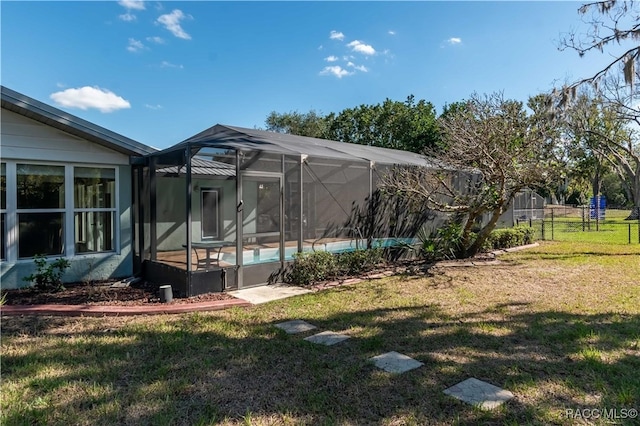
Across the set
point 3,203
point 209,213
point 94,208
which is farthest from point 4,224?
point 209,213

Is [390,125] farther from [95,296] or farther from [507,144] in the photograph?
[95,296]

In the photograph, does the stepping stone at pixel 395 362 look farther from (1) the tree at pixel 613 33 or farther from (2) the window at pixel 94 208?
(1) the tree at pixel 613 33

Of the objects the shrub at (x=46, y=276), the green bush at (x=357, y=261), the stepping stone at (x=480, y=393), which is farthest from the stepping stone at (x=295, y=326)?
the shrub at (x=46, y=276)

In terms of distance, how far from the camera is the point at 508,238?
38.2 feet

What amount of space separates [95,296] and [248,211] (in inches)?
106

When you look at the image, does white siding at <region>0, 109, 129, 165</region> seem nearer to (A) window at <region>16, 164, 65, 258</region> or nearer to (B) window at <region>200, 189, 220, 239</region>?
(A) window at <region>16, 164, 65, 258</region>

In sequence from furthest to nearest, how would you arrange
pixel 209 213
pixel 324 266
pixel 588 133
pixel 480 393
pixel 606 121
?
pixel 606 121 → pixel 588 133 → pixel 209 213 → pixel 324 266 → pixel 480 393

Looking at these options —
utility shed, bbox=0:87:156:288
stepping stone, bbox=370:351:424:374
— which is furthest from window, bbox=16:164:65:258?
stepping stone, bbox=370:351:424:374

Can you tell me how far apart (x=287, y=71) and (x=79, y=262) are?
43.5ft

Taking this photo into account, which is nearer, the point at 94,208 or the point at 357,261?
the point at 94,208

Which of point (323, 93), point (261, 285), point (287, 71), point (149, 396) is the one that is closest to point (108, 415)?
point (149, 396)

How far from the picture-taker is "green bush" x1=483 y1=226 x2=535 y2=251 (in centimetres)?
1105

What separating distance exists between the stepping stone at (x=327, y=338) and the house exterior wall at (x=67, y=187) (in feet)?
16.0

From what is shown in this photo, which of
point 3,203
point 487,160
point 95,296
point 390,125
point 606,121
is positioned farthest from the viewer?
point 390,125
